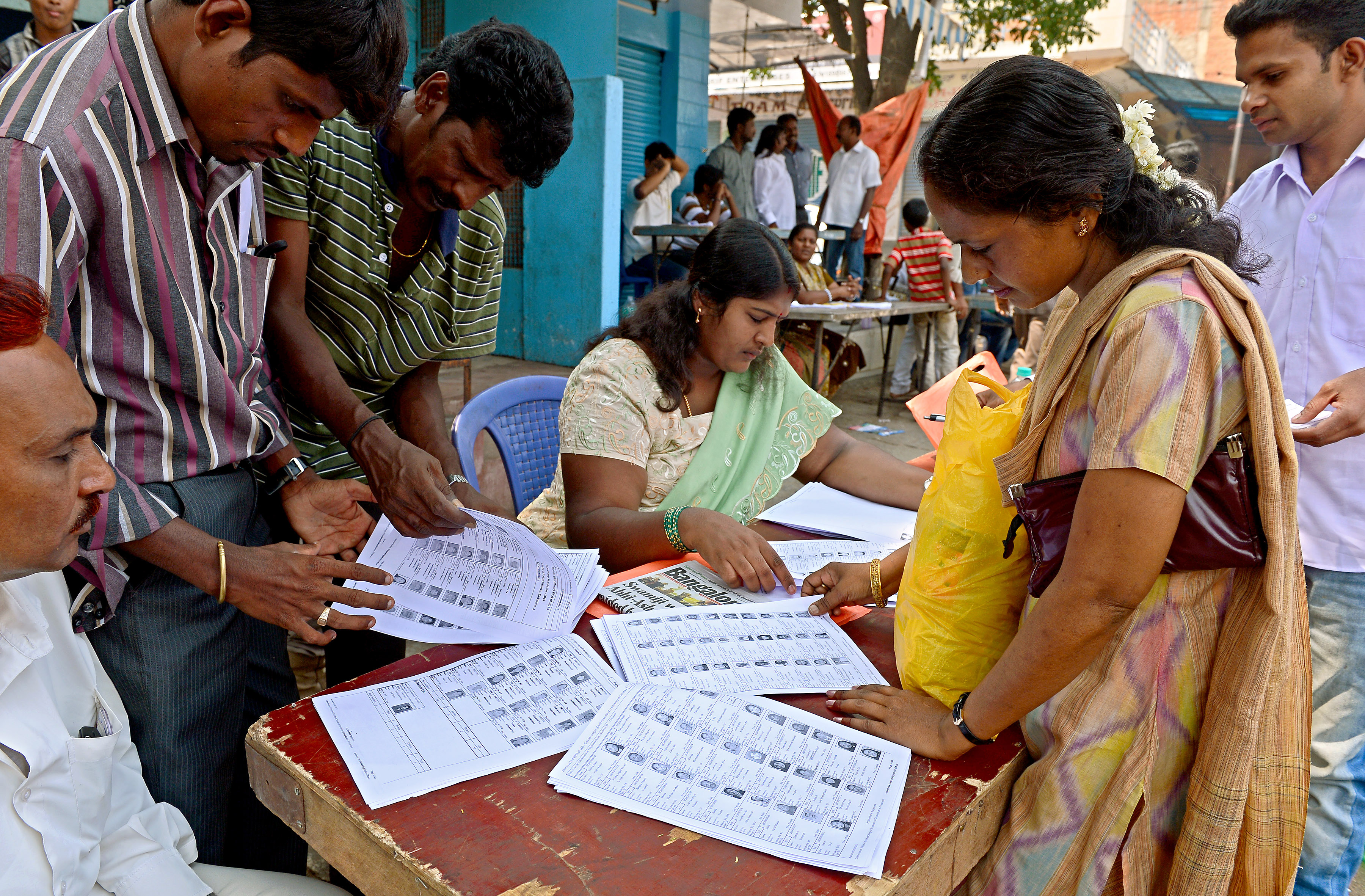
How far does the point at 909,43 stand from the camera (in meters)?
8.02

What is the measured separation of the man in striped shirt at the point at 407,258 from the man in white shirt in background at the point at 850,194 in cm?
643

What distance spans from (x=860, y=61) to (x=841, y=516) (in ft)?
24.3

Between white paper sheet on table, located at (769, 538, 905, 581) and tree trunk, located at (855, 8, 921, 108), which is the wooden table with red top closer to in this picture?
white paper sheet on table, located at (769, 538, 905, 581)

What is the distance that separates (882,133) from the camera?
26.9ft

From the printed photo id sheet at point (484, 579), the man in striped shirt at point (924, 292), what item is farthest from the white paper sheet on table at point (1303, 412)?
the man in striped shirt at point (924, 292)

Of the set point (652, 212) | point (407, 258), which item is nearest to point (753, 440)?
point (407, 258)

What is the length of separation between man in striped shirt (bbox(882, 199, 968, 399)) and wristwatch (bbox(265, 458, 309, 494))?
6.32 metres

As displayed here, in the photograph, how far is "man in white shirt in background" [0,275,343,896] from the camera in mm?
862

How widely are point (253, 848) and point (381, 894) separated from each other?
2.49 ft

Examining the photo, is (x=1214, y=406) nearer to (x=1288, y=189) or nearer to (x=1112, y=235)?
(x=1112, y=235)

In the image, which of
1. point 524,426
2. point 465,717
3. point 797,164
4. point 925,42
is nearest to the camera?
point 465,717

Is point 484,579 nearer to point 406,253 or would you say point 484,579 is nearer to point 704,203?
point 406,253

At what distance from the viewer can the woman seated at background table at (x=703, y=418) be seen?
191 cm

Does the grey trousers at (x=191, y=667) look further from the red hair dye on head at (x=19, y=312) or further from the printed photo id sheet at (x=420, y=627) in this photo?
the red hair dye on head at (x=19, y=312)
